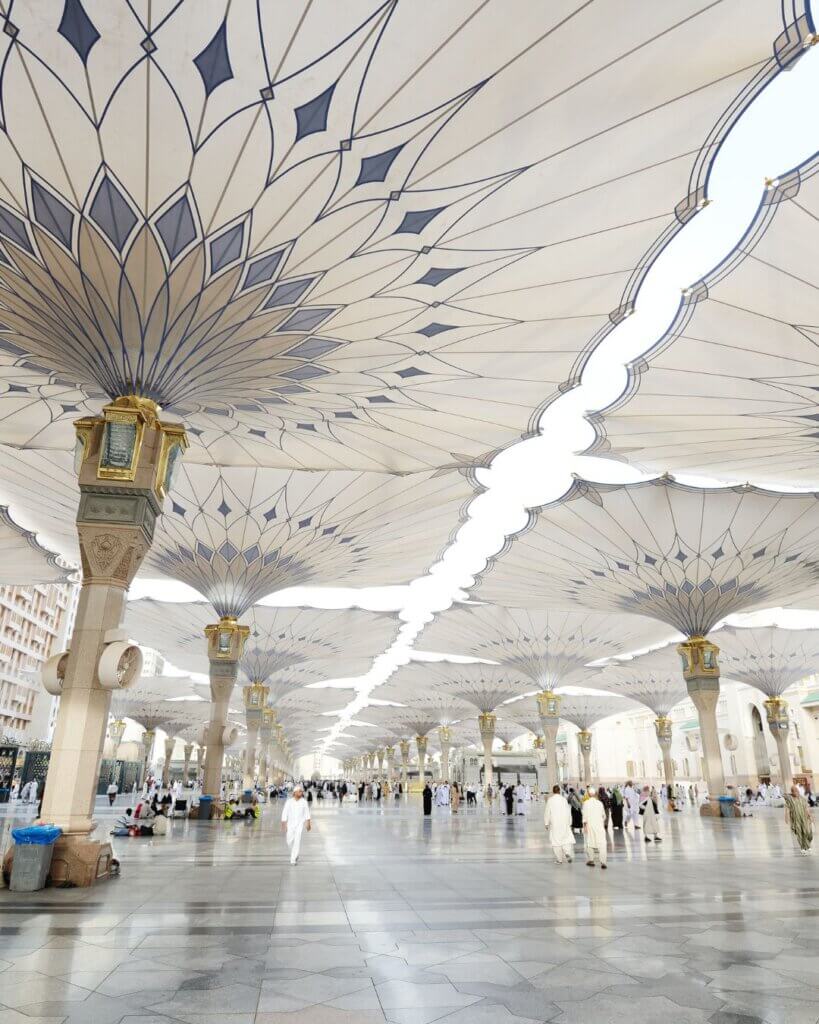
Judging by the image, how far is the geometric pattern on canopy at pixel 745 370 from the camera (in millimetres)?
9086

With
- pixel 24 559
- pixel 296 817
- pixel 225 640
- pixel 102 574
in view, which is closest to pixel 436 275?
pixel 102 574

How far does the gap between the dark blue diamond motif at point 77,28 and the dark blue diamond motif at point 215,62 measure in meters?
0.89

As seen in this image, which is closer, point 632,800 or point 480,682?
point 632,800

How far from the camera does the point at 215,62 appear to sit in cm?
645

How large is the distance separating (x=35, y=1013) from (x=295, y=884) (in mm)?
5621

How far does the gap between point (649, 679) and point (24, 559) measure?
113 feet

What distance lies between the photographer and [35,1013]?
3.93 metres

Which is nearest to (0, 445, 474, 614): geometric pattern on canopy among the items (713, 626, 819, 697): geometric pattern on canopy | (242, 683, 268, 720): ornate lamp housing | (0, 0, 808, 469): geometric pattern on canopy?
(0, 0, 808, 469): geometric pattern on canopy

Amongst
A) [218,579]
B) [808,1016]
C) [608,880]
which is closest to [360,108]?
[808,1016]

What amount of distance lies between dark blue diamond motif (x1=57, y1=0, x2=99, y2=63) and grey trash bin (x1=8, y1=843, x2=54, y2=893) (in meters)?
8.30

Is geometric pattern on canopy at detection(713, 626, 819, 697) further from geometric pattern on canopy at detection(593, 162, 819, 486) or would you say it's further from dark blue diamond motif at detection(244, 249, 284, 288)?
dark blue diamond motif at detection(244, 249, 284, 288)

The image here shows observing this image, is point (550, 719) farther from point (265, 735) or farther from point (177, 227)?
point (177, 227)

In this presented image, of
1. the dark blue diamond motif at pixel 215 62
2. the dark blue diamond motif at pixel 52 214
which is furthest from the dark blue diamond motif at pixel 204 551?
the dark blue diamond motif at pixel 215 62

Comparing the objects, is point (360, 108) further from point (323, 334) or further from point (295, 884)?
point (295, 884)
